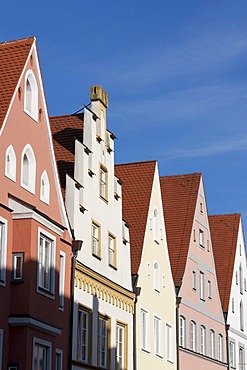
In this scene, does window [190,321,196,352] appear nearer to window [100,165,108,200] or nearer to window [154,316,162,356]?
window [154,316,162,356]

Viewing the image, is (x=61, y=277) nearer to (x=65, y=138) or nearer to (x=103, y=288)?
(x=103, y=288)

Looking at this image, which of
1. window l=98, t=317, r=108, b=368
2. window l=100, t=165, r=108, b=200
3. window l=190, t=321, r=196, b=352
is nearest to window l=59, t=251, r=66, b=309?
window l=98, t=317, r=108, b=368

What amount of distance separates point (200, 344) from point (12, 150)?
77.3 feet

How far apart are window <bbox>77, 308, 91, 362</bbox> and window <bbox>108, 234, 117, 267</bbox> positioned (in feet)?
12.1

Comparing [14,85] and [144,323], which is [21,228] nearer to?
[14,85]

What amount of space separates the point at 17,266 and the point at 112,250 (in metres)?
10.00

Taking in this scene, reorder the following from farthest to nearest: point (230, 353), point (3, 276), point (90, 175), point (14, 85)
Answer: point (230, 353) < point (90, 175) < point (14, 85) < point (3, 276)

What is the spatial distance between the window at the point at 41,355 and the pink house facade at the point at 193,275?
1641 cm

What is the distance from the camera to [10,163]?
96.1ft

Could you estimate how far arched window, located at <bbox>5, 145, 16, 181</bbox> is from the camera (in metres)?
29.0

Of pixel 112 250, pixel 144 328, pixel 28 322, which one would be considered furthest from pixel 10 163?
pixel 144 328

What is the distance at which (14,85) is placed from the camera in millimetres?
30000

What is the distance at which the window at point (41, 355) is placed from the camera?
28.8 meters

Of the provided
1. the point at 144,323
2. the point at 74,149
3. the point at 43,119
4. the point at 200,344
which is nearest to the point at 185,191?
the point at 200,344
